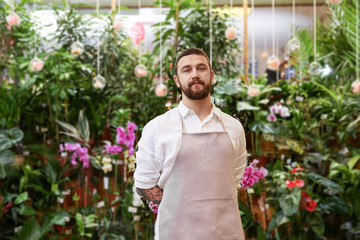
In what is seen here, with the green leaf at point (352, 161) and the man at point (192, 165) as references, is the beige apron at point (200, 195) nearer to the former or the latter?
the man at point (192, 165)

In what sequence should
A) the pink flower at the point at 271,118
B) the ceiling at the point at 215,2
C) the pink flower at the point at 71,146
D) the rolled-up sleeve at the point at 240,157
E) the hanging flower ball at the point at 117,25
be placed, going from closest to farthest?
the rolled-up sleeve at the point at 240,157 → the pink flower at the point at 71,146 → the pink flower at the point at 271,118 → the hanging flower ball at the point at 117,25 → the ceiling at the point at 215,2

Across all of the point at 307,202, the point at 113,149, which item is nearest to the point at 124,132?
the point at 113,149

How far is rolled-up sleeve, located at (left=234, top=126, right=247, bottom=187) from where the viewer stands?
1.26m

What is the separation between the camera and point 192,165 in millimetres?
1165

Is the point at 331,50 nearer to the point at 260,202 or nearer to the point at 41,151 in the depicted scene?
the point at 260,202

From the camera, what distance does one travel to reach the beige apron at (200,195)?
3.75 ft

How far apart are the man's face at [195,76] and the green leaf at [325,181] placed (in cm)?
263

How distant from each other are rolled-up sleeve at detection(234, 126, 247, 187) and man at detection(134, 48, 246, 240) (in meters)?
0.01

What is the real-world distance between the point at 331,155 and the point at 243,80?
1117 mm

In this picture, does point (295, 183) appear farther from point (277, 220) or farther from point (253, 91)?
point (253, 91)

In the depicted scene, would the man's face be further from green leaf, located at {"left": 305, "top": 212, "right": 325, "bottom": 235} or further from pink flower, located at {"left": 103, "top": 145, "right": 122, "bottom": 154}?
green leaf, located at {"left": 305, "top": 212, "right": 325, "bottom": 235}

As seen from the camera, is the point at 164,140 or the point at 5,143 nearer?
the point at 164,140

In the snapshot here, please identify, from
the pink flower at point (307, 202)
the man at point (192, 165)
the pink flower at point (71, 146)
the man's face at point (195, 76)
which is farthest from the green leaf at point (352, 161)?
the man's face at point (195, 76)

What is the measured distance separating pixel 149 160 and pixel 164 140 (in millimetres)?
75
